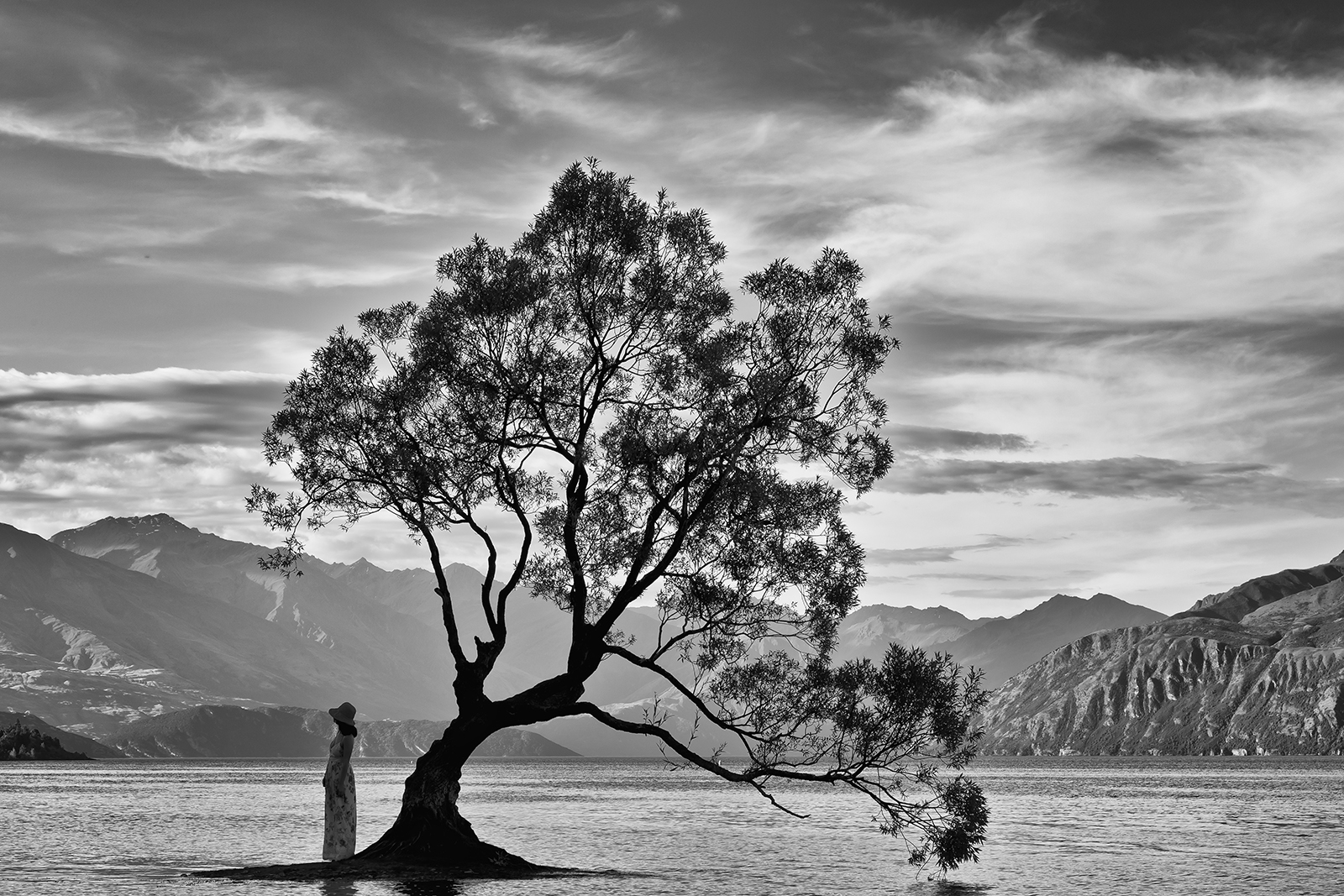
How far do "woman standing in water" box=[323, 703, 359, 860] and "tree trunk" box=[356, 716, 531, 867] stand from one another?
92 centimetres

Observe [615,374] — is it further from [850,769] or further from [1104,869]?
[1104,869]

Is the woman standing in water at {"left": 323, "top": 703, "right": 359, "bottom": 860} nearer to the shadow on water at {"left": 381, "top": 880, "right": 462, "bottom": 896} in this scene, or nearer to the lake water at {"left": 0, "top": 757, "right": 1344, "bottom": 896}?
the lake water at {"left": 0, "top": 757, "right": 1344, "bottom": 896}

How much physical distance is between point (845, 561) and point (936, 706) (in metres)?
6.21

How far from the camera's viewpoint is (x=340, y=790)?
4128cm

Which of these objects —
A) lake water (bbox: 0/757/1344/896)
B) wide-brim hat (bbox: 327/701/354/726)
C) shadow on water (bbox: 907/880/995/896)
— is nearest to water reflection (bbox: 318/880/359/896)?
lake water (bbox: 0/757/1344/896)

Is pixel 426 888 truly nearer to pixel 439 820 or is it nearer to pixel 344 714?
pixel 439 820

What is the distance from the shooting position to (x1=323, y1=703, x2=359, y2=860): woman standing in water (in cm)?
3994

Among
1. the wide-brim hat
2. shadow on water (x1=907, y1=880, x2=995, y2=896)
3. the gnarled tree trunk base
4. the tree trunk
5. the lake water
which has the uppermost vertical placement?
the wide-brim hat

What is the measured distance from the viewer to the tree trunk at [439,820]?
4238 cm

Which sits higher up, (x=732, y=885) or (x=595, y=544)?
(x=595, y=544)

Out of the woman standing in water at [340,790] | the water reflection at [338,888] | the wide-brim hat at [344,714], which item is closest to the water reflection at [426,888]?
the water reflection at [338,888]

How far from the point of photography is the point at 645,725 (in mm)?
39125

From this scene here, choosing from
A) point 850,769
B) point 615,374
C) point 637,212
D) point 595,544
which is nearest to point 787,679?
point 850,769

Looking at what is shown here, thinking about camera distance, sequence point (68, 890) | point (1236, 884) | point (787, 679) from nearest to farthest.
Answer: point (68, 890) < point (787, 679) < point (1236, 884)
